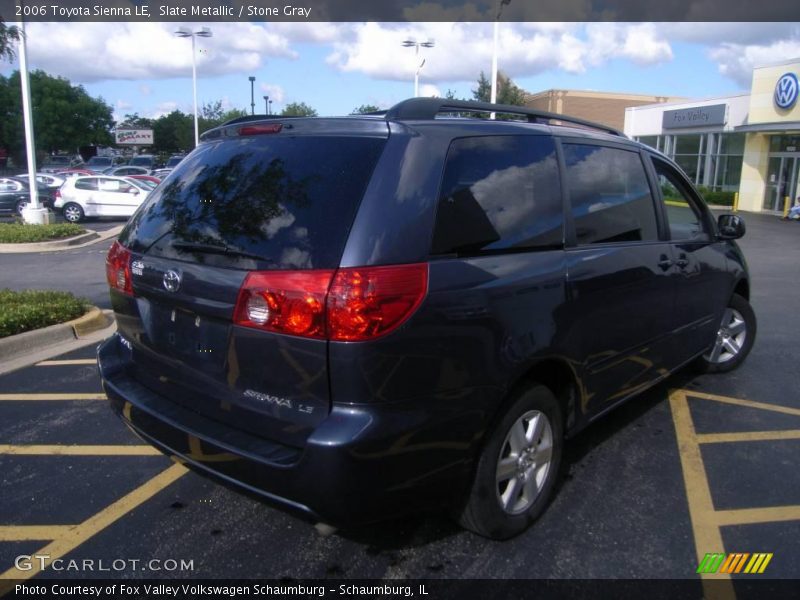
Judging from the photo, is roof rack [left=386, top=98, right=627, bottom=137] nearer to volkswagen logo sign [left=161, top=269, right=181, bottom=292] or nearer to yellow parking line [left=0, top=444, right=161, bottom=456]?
volkswagen logo sign [left=161, top=269, right=181, bottom=292]

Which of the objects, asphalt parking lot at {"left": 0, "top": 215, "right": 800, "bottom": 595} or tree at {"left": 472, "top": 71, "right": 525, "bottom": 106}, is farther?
tree at {"left": 472, "top": 71, "right": 525, "bottom": 106}

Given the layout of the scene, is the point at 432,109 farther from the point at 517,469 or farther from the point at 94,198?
the point at 94,198

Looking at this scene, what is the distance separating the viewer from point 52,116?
207 feet

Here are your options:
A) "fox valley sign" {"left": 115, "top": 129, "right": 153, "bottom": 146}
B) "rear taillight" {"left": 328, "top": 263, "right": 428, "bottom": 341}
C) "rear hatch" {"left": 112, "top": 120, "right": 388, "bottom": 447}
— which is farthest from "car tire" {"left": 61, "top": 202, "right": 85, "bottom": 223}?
"fox valley sign" {"left": 115, "top": 129, "right": 153, "bottom": 146}

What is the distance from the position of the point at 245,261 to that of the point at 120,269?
1000 millimetres

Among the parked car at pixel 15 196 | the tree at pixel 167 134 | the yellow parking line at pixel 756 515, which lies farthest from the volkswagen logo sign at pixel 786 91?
the tree at pixel 167 134

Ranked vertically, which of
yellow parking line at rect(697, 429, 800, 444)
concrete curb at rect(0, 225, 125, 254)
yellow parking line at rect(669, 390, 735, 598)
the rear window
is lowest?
concrete curb at rect(0, 225, 125, 254)

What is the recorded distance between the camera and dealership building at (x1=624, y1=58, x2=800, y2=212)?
2536 centimetres

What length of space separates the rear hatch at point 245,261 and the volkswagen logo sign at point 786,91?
27468mm

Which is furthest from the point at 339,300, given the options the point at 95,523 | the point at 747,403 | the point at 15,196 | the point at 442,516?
the point at 15,196

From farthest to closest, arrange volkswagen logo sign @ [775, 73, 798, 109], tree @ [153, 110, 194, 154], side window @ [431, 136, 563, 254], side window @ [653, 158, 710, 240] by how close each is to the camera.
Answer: tree @ [153, 110, 194, 154] → volkswagen logo sign @ [775, 73, 798, 109] → side window @ [653, 158, 710, 240] → side window @ [431, 136, 563, 254]

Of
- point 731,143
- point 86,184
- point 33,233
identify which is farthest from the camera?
point 731,143

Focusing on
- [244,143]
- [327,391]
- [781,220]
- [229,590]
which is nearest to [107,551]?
[229,590]

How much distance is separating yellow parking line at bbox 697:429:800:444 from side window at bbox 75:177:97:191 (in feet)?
70.0
